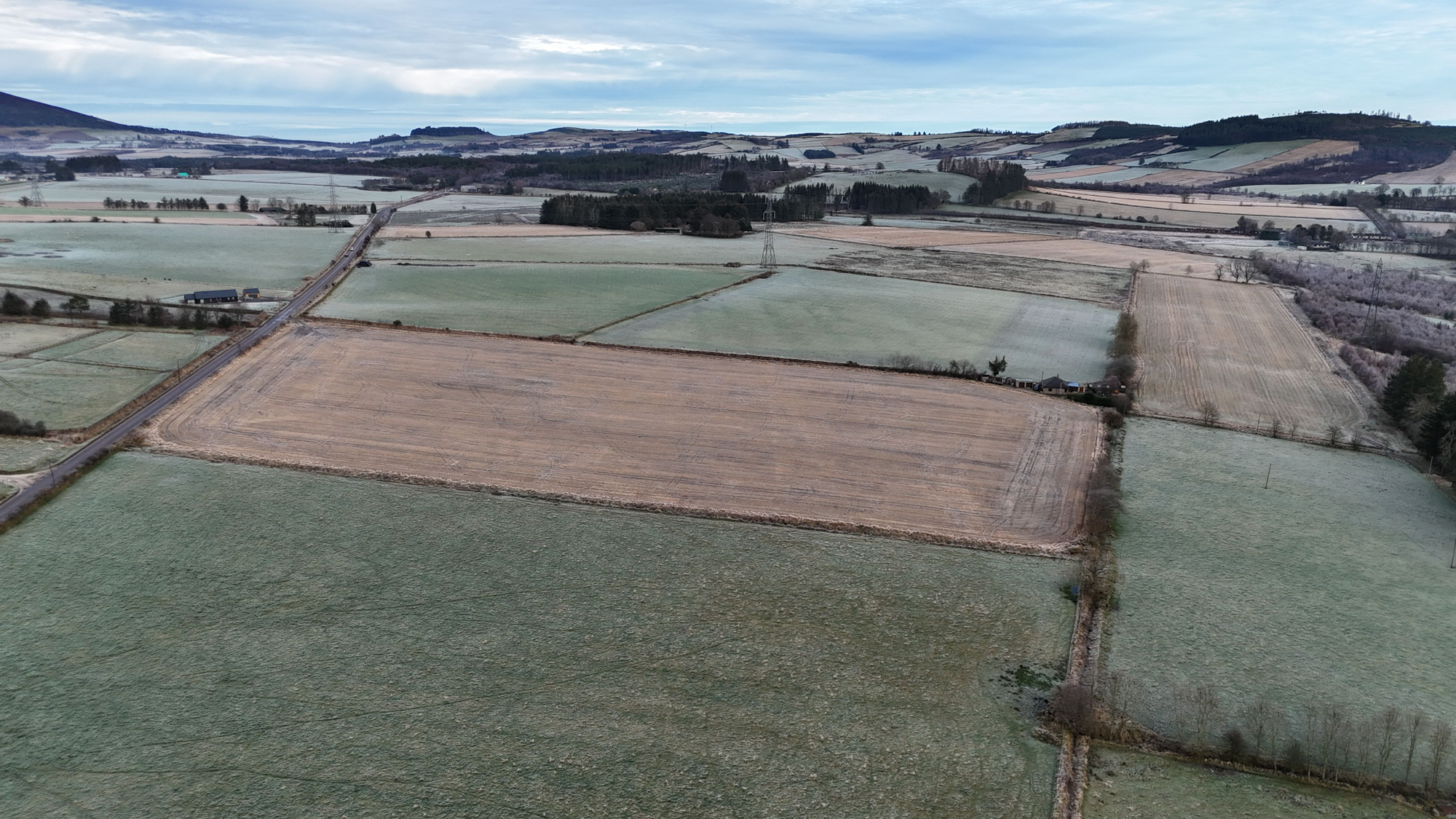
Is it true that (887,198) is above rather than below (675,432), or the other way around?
above

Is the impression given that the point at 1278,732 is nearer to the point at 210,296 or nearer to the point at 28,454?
the point at 28,454

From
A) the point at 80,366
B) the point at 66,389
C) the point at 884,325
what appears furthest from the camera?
the point at 884,325

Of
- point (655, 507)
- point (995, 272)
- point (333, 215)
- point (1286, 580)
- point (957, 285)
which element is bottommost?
point (1286, 580)

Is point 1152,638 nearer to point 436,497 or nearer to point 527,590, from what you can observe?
point 527,590

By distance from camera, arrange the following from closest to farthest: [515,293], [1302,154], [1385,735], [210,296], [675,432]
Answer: [1385,735] < [675,432] < [210,296] < [515,293] < [1302,154]

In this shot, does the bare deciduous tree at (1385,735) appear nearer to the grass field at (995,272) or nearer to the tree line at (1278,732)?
the tree line at (1278,732)

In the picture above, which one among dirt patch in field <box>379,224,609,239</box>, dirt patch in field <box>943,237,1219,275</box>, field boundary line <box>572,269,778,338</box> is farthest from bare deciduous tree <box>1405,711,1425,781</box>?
dirt patch in field <box>379,224,609,239</box>

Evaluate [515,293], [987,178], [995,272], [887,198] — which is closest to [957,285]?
[995,272]

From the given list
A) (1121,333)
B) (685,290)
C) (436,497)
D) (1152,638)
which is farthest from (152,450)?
(1121,333)
